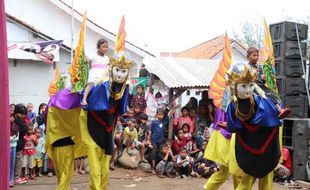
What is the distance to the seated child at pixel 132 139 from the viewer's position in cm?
920

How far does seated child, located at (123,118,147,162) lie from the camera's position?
30.2 feet

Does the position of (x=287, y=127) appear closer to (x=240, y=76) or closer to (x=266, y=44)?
(x=266, y=44)

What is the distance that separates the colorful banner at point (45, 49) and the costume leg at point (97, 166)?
24.4ft

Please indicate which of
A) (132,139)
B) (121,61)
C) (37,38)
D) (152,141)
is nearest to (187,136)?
(152,141)

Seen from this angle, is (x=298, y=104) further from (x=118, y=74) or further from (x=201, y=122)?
(x=118, y=74)

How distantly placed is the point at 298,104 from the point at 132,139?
11.1 ft

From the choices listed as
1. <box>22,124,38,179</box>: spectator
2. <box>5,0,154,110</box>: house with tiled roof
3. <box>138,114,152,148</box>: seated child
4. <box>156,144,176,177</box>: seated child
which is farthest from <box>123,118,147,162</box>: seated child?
<box>5,0,154,110</box>: house with tiled roof

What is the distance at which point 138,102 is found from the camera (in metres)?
10.0

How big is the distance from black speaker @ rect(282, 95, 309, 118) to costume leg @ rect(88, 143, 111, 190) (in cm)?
441

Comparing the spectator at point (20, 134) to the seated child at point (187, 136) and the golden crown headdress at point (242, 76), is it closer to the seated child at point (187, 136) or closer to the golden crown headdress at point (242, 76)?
the seated child at point (187, 136)

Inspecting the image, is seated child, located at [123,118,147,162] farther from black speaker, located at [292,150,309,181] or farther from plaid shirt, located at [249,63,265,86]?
plaid shirt, located at [249,63,265,86]

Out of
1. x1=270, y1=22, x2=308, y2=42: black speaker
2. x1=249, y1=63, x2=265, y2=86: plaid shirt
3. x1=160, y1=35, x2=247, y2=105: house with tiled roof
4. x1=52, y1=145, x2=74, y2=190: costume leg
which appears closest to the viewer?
x1=249, y1=63, x2=265, y2=86: plaid shirt

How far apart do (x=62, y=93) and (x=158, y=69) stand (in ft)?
16.5

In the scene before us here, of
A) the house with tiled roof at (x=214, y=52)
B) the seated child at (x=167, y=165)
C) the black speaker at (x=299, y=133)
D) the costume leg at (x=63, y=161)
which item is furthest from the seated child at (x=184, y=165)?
the house with tiled roof at (x=214, y=52)
